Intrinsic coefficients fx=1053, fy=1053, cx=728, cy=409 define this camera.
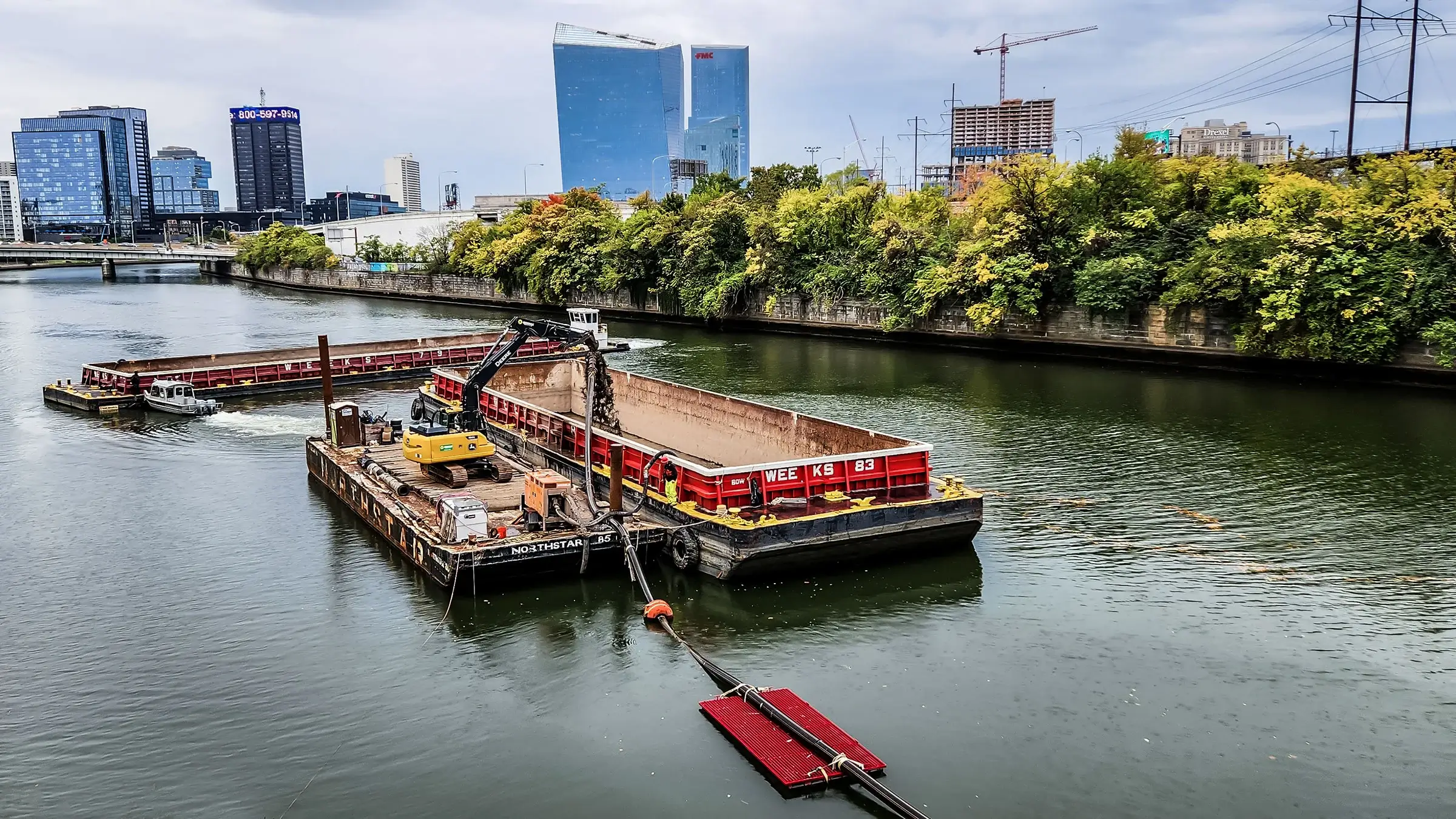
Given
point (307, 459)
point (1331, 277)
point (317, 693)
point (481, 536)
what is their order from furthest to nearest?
point (1331, 277), point (307, 459), point (481, 536), point (317, 693)

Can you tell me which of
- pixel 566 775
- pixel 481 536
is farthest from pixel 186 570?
pixel 566 775

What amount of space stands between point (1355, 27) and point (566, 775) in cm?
7101

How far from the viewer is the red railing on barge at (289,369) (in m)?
44.9

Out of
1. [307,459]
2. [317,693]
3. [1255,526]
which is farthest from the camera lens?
[307,459]

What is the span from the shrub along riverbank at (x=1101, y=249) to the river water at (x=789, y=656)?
13.0 metres

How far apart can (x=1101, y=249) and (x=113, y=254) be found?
524 ft

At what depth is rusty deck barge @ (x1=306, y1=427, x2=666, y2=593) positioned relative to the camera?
20.1 metres

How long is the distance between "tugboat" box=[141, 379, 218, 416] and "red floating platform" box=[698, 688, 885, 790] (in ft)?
111

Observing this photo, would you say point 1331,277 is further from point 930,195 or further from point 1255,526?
point 930,195

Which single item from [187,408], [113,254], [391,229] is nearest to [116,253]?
[113,254]

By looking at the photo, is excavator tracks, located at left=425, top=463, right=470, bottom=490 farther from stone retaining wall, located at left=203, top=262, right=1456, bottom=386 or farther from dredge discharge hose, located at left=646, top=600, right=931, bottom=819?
stone retaining wall, located at left=203, top=262, right=1456, bottom=386

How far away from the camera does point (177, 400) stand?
42.3m

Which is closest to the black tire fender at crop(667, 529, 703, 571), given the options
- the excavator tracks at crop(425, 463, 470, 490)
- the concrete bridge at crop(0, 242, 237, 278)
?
the excavator tracks at crop(425, 463, 470, 490)

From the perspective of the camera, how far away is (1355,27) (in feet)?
213
